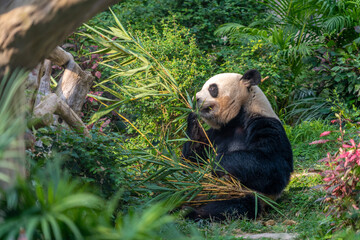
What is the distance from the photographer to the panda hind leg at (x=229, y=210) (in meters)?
4.73

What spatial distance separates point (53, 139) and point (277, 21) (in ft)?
25.7

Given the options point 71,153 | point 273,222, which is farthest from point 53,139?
point 273,222

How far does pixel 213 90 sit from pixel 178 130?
1.95ft

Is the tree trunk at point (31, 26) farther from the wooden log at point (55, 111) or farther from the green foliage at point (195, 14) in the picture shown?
the green foliage at point (195, 14)

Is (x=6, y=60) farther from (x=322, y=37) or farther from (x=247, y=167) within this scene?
(x=322, y=37)

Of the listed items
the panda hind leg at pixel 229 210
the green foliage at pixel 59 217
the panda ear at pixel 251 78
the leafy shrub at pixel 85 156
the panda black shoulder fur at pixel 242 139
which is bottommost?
the panda hind leg at pixel 229 210

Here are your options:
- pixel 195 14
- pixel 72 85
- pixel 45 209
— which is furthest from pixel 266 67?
pixel 45 209

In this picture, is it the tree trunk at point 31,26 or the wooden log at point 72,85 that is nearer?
the tree trunk at point 31,26

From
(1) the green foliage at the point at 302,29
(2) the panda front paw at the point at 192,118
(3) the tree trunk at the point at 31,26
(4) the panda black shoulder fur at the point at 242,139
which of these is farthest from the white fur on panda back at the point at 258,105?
(1) the green foliage at the point at 302,29

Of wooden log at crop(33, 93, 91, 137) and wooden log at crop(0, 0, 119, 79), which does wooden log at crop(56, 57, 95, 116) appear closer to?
wooden log at crop(33, 93, 91, 137)

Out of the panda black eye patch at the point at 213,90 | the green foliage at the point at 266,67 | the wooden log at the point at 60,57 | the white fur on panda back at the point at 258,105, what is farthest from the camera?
the green foliage at the point at 266,67

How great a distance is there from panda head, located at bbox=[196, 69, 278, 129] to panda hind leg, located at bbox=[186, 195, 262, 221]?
95 cm

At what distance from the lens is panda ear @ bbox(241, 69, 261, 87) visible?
5.24m

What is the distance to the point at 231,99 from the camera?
5281mm
